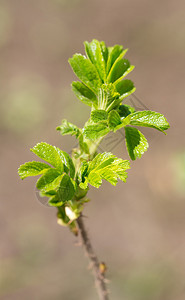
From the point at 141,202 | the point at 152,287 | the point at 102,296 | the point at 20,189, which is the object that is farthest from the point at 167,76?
the point at 102,296

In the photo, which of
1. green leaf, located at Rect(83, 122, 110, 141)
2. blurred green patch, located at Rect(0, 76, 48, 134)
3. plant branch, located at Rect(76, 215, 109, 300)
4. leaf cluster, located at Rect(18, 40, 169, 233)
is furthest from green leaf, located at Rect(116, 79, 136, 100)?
blurred green patch, located at Rect(0, 76, 48, 134)

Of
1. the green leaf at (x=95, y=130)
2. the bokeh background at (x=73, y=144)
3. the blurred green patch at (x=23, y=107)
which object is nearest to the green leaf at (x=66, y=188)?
the green leaf at (x=95, y=130)

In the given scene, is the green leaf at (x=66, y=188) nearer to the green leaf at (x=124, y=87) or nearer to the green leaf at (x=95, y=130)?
the green leaf at (x=95, y=130)

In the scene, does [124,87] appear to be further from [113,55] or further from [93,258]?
[93,258]

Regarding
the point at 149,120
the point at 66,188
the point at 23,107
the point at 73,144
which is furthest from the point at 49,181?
the point at 23,107

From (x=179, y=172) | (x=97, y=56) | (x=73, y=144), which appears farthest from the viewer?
(x=73, y=144)

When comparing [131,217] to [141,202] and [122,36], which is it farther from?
[122,36]

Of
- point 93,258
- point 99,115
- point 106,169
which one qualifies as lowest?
point 93,258

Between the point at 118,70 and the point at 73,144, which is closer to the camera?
the point at 118,70
